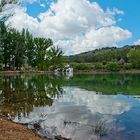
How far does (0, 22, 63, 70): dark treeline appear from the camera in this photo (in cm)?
12319

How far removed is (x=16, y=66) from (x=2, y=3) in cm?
9314

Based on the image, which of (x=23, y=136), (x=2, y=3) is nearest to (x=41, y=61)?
(x=2, y=3)

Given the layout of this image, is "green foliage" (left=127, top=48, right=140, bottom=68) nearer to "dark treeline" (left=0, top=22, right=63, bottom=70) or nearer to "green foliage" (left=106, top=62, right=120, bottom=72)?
"green foliage" (left=106, top=62, right=120, bottom=72)

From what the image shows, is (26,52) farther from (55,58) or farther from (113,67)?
(113,67)

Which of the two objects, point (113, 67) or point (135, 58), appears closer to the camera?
point (113, 67)

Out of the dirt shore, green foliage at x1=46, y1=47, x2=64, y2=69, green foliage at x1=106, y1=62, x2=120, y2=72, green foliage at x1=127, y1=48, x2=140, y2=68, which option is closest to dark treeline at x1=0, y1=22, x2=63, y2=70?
green foliage at x1=46, y1=47, x2=64, y2=69

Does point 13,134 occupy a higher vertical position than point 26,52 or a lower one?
lower

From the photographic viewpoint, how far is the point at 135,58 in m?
180

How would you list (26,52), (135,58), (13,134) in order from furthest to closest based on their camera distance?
(135,58)
(26,52)
(13,134)

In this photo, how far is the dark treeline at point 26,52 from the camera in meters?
123

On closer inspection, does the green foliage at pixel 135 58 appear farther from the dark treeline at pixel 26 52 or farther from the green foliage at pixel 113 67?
the dark treeline at pixel 26 52

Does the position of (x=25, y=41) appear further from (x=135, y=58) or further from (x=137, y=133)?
(x=137, y=133)

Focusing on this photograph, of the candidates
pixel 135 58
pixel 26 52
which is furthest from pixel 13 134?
pixel 135 58

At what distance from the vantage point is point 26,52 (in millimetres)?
135375
